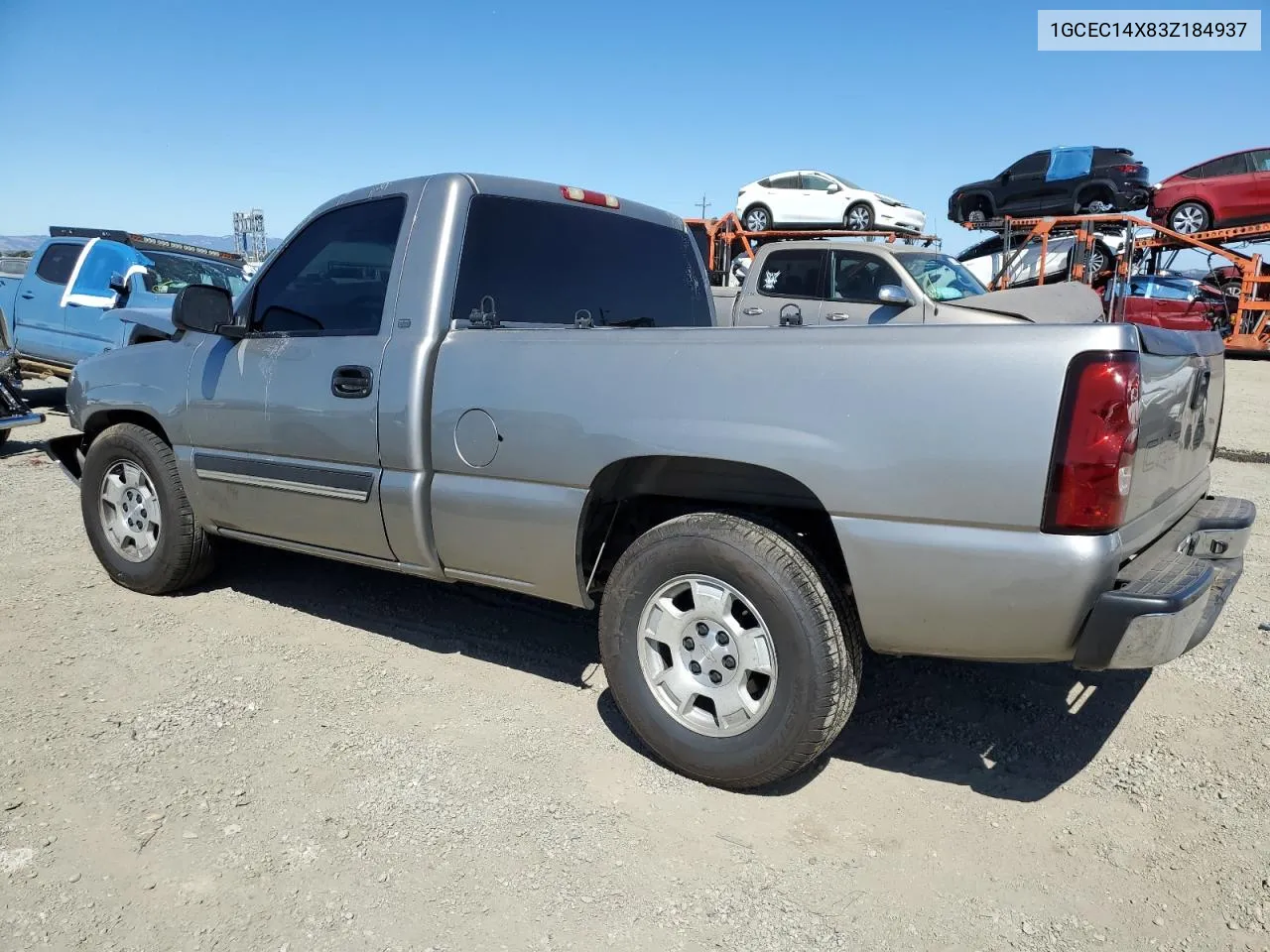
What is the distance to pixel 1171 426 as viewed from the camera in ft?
8.72

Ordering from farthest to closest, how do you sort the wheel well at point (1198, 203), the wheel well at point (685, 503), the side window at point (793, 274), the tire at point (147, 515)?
1. the wheel well at point (1198, 203)
2. the side window at point (793, 274)
3. the tire at point (147, 515)
4. the wheel well at point (685, 503)

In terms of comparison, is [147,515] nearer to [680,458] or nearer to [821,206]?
[680,458]

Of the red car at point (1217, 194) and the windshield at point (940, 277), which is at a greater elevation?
the red car at point (1217, 194)

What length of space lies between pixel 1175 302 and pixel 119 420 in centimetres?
1716

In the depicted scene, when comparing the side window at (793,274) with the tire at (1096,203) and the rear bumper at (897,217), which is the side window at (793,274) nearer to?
the rear bumper at (897,217)

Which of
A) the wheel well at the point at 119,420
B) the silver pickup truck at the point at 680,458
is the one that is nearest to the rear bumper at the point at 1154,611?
the silver pickup truck at the point at 680,458

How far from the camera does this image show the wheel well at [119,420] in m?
4.46

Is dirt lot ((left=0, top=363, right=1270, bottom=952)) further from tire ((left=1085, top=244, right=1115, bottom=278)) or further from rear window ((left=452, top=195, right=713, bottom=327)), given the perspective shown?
tire ((left=1085, top=244, right=1115, bottom=278))

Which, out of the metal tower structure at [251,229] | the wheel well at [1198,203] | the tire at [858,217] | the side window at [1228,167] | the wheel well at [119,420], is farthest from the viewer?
the metal tower structure at [251,229]

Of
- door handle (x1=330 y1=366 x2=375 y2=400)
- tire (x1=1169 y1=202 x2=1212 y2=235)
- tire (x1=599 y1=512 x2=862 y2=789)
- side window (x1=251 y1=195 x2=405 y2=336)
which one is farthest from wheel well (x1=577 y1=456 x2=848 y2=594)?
tire (x1=1169 y1=202 x2=1212 y2=235)

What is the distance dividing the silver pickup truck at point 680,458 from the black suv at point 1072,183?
50.7 ft

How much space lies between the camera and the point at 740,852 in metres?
2.57

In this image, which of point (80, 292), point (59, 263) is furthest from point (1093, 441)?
point (59, 263)

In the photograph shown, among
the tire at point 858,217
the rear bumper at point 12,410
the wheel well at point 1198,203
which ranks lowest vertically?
the rear bumper at point 12,410
